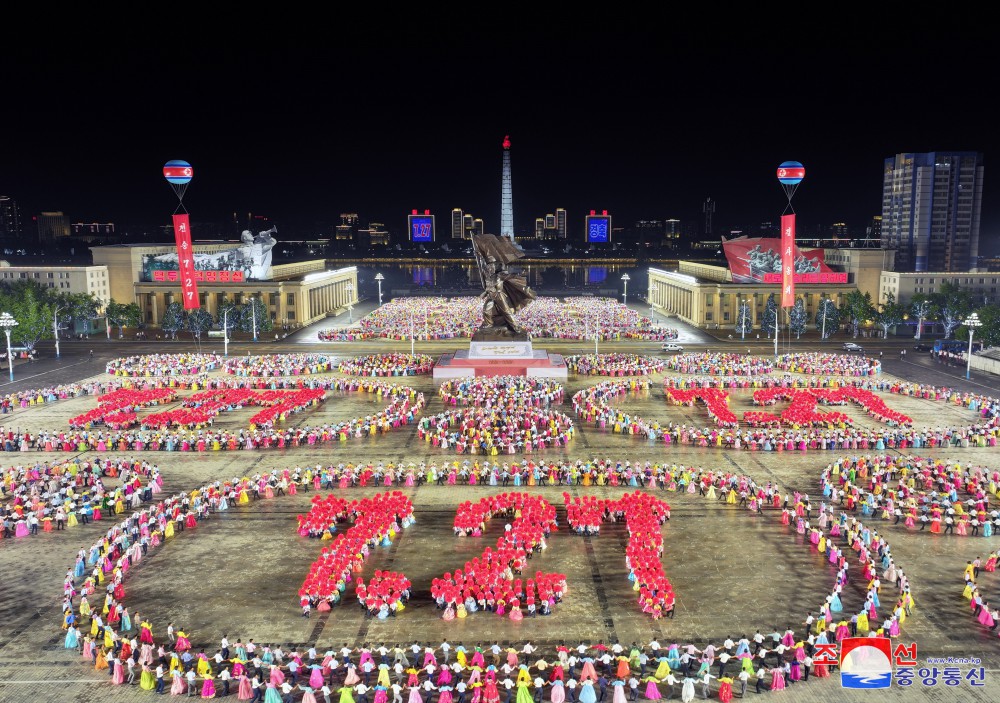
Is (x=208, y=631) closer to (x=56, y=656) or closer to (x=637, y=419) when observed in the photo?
(x=56, y=656)

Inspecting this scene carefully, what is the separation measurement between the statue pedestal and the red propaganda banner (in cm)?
4393

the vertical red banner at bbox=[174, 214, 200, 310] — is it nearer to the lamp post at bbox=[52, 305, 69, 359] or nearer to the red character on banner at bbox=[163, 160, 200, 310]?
the red character on banner at bbox=[163, 160, 200, 310]

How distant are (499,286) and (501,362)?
759cm

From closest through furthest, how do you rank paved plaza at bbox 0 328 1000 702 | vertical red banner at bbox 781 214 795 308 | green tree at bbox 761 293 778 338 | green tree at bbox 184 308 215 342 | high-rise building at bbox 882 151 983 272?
paved plaza at bbox 0 328 1000 702, vertical red banner at bbox 781 214 795 308, green tree at bbox 184 308 215 342, green tree at bbox 761 293 778 338, high-rise building at bbox 882 151 983 272

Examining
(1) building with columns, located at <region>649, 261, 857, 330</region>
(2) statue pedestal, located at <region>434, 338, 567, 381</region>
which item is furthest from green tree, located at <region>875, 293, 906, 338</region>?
(2) statue pedestal, located at <region>434, 338, 567, 381</region>

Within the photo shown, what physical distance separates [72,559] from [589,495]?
20.5 metres

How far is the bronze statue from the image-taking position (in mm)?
68750

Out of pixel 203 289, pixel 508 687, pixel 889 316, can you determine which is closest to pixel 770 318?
pixel 889 316

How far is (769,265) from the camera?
102 metres

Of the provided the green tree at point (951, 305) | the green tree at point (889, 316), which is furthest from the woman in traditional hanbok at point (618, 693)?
the green tree at point (951, 305)

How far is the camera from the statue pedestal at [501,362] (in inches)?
2530

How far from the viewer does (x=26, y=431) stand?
44.3 metres

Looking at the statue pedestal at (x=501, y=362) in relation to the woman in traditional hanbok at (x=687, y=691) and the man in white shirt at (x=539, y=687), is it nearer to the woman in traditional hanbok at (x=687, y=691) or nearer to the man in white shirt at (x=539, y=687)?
the man in white shirt at (x=539, y=687)

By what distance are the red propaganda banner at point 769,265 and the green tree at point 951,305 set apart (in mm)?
13373
